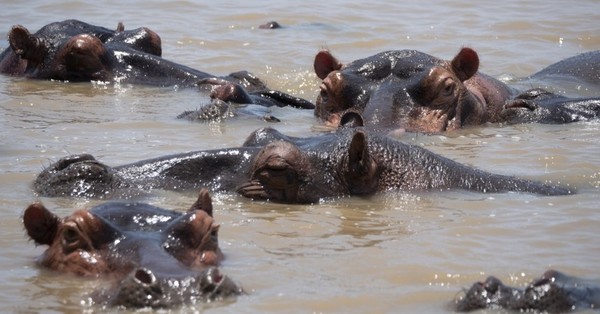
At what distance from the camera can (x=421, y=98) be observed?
1009 cm

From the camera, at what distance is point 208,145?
368 inches

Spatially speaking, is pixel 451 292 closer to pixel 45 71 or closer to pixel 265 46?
pixel 45 71

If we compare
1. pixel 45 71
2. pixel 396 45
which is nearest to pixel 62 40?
pixel 45 71

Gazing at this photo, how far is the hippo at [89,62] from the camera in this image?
12453 mm

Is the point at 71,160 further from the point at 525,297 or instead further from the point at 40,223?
the point at 525,297

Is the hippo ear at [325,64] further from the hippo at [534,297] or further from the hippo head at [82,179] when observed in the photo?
the hippo at [534,297]

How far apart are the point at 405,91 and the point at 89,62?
3730 mm

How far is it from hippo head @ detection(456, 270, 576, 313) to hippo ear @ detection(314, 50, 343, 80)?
5.61m

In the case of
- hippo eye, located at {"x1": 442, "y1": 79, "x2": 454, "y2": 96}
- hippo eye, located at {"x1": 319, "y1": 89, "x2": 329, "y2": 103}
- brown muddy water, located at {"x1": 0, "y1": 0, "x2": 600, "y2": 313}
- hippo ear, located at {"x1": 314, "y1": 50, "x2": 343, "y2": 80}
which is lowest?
brown muddy water, located at {"x1": 0, "y1": 0, "x2": 600, "y2": 313}

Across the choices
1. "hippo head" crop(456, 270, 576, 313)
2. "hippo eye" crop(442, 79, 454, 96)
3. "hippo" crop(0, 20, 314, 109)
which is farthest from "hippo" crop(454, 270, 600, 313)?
"hippo" crop(0, 20, 314, 109)

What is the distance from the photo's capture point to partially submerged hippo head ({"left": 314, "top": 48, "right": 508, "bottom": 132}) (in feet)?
32.4

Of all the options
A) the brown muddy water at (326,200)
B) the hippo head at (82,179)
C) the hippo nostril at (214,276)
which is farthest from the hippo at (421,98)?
the hippo nostril at (214,276)

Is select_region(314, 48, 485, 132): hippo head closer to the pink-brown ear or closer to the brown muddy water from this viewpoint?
the brown muddy water

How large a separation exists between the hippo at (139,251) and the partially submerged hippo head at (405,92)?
4014mm
